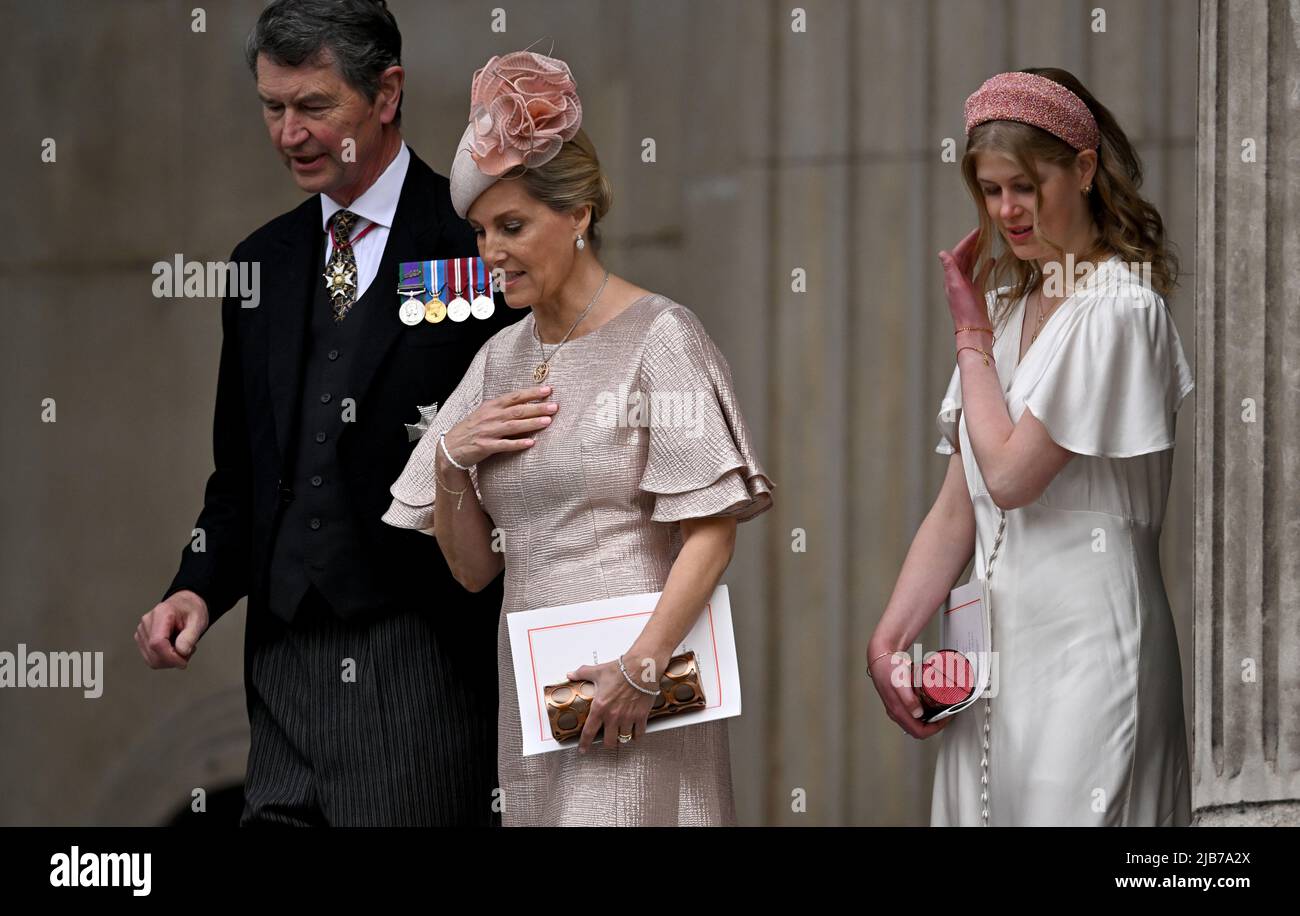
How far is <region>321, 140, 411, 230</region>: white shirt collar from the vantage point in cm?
536

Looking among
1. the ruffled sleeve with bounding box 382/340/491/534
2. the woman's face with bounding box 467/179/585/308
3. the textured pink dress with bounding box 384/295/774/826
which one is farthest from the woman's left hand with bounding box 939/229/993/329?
the ruffled sleeve with bounding box 382/340/491/534

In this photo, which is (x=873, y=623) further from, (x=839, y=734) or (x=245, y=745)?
(x=245, y=745)

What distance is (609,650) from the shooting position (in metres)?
4.68

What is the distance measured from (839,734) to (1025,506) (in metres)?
2.04

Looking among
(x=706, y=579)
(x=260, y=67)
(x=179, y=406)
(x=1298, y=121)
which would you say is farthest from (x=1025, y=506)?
(x=179, y=406)

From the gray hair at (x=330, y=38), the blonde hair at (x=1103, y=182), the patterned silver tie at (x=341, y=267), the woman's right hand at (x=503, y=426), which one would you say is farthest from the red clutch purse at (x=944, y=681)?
the gray hair at (x=330, y=38)

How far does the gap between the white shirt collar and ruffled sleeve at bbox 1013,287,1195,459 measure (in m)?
1.61

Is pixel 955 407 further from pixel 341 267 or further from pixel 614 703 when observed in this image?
pixel 341 267

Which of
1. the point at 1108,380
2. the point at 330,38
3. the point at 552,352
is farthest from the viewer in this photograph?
the point at 330,38

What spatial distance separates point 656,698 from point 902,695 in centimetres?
55

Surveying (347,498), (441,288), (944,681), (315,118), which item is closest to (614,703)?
(944,681)

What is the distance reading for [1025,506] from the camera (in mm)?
4711

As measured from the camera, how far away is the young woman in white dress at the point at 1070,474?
15.1 ft

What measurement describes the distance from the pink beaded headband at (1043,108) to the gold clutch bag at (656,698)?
1.31 m
